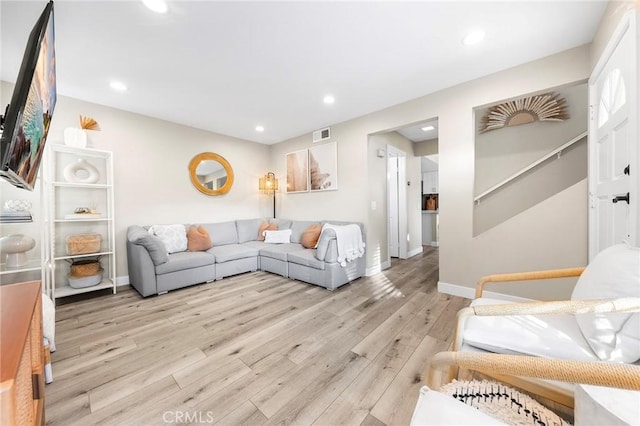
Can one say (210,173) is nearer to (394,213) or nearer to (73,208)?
(73,208)

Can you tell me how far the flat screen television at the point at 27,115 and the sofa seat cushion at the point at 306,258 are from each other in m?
2.43

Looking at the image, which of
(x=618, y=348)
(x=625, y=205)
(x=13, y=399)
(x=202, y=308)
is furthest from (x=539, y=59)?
(x=202, y=308)

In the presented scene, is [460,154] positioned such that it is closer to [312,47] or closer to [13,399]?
[312,47]

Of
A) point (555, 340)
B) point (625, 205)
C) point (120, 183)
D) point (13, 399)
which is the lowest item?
point (555, 340)

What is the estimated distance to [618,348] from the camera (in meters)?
0.83

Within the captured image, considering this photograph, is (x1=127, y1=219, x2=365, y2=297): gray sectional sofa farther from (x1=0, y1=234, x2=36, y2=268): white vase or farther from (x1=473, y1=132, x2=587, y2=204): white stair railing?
(x1=473, y1=132, x2=587, y2=204): white stair railing

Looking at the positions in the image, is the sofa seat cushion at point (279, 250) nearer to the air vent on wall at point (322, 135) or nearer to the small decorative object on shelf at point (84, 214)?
the air vent on wall at point (322, 135)

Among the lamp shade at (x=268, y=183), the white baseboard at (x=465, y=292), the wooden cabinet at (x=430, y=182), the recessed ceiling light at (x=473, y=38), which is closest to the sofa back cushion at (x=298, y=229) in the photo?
the lamp shade at (x=268, y=183)

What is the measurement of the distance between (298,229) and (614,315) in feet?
11.5

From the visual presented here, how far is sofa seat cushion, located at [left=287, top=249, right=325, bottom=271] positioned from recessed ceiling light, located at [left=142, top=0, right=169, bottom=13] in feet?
8.76

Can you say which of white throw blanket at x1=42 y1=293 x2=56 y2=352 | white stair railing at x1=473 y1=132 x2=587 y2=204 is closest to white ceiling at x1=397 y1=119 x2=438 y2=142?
white stair railing at x1=473 y1=132 x2=587 y2=204

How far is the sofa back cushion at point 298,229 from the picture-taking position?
156 inches

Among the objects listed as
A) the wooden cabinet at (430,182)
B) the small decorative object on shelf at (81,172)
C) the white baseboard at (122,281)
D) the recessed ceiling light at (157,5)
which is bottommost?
the white baseboard at (122,281)

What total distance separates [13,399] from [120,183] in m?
3.55
